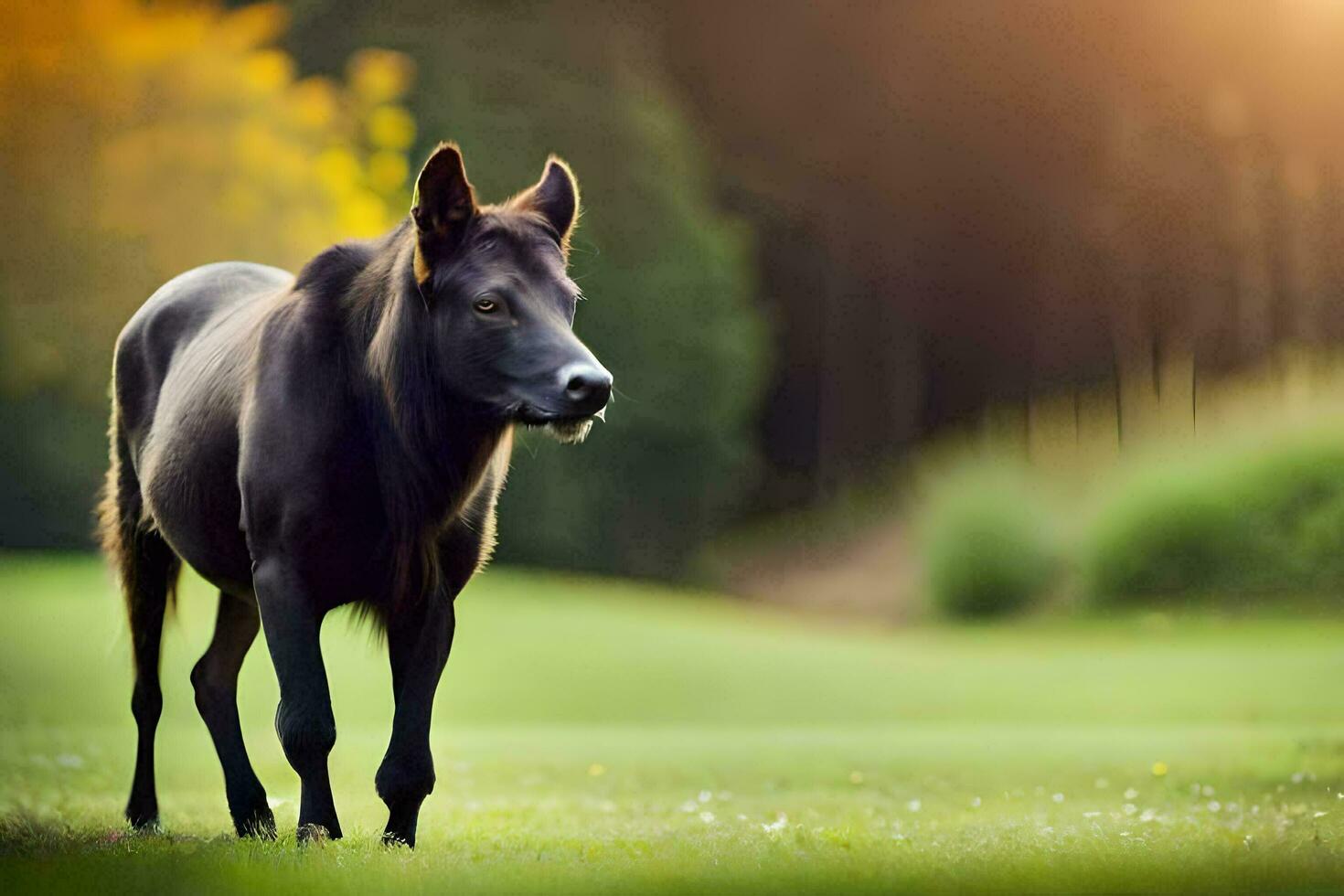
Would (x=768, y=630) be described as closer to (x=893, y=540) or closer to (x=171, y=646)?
(x=893, y=540)

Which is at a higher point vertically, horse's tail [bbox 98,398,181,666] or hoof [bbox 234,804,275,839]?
horse's tail [bbox 98,398,181,666]

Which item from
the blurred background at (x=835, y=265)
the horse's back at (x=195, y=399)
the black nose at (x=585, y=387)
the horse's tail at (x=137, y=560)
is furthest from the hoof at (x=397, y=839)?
the blurred background at (x=835, y=265)

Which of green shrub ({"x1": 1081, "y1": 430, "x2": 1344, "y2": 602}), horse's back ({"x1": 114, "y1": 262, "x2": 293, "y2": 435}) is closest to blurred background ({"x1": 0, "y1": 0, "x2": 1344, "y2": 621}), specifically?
green shrub ({"x1": 1081, "y1": 430, "x2": 1344, "y2": 602})

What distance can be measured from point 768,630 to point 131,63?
25.1 ft

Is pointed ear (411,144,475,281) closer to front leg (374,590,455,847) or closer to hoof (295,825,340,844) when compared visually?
front leg (374,590,455,847)

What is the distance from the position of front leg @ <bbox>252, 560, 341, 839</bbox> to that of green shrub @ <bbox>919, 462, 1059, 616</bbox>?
418 inches

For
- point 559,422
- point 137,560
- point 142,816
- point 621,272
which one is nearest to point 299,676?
point 559,422

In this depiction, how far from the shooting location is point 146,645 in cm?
686

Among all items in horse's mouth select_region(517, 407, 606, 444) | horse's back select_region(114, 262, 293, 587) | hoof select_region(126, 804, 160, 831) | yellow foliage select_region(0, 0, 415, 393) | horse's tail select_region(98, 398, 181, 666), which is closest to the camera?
horse's mouth select_region(517, 407, 606, 444)

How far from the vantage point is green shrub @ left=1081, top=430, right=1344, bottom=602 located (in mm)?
13992

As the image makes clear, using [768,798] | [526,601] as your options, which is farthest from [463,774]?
[526,601]

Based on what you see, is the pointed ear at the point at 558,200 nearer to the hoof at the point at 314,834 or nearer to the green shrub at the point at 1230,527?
the hoof at the point at 314,834

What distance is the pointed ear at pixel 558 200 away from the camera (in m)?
A: 5.34

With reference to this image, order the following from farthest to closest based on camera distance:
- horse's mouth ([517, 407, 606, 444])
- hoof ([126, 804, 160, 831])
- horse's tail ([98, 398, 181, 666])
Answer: horse's tail ([98, 398, 181, 666]) < hoof ([126, 804, 160, 831]) < horse's mouth ([517, 407, 606, 444])
